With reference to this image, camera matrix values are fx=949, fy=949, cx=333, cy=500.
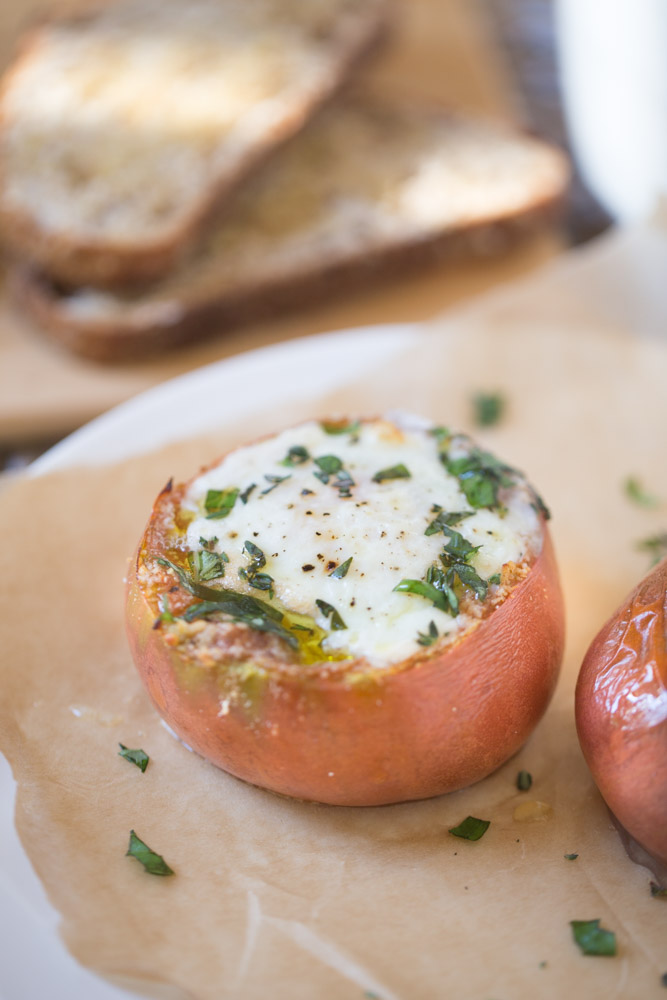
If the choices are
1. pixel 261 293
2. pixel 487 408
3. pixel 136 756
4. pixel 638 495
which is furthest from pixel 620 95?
pixel 136 756

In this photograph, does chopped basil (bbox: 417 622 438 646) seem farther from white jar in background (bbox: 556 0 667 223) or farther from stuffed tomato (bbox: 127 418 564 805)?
white jar in background (bbox: 556 0 667 223)

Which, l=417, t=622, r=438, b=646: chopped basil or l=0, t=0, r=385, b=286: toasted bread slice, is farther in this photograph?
l=0, t=0, r=385, b=286: toasted bread slice

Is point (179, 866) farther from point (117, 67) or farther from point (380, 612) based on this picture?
point (117, 67)

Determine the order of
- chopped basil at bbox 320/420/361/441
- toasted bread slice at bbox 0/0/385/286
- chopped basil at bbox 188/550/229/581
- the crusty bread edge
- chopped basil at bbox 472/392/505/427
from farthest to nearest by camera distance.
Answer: toasted bread slice at bbox 0/0/385/286 < the crusty bread edge < chopped basil at bbox 472/392/505/427 < chopped basil at bbox 320/420/361/441 < chopped basil at bbox 188/550/229/581

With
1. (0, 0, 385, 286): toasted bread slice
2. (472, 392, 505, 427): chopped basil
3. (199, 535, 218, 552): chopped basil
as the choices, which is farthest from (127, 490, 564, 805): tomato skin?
(0, 0, 385, 286): toasted bread slice

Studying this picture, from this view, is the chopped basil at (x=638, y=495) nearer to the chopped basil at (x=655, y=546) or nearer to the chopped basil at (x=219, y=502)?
the chopped basil at (x=655, y=546)

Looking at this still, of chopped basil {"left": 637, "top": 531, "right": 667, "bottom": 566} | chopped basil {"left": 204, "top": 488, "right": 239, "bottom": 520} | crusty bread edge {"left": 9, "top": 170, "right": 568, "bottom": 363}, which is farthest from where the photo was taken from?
crusty bread edge {"left": 9, "top": 170, "right": 568, "bottom": 363}

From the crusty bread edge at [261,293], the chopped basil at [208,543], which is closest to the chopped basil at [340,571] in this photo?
the chopped basil at [208,543]
